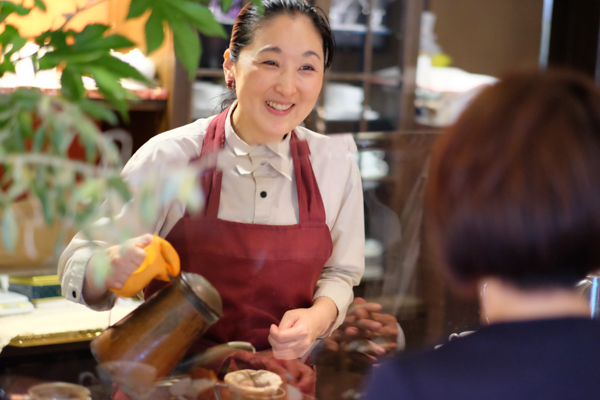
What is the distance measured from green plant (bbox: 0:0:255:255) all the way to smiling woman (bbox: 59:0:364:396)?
1.50 feet

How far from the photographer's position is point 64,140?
1.72ft

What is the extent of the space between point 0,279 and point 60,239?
107cm

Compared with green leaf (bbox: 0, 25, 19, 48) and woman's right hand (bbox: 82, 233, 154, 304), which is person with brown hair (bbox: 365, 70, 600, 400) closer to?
woman's right hand (bbox: 82, 233, 154, 304)

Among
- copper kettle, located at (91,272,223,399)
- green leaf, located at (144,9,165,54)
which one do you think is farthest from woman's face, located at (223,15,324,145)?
green leaf, located at (144,9,165,54)

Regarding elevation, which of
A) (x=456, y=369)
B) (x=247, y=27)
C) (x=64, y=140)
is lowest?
(x=456, y=369)

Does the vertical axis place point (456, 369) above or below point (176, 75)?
below

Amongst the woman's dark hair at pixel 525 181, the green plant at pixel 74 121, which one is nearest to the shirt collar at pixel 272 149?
the green plant at pixel 74 121

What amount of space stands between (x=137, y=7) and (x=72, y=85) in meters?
0.11

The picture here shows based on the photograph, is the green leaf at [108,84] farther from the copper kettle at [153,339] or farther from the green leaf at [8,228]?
the copper kettle at [153,339]

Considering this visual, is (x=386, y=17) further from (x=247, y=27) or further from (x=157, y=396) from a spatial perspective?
(x=157, y=396)

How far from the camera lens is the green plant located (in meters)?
0.51

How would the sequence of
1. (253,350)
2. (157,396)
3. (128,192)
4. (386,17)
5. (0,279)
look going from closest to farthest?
(128,192) < (157,396) < (253,350) < (0,279) < (386,17)

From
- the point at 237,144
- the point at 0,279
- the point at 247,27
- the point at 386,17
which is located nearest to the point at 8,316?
the point at 0,279

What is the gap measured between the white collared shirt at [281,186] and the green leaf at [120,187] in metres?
0.60
